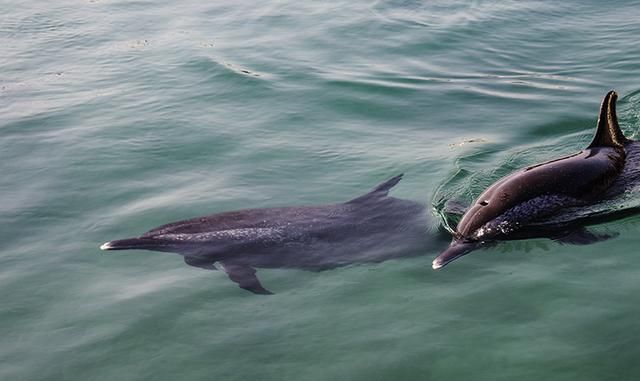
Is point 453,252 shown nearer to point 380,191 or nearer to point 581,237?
point 581,237

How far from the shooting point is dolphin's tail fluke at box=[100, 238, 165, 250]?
7.15 meters

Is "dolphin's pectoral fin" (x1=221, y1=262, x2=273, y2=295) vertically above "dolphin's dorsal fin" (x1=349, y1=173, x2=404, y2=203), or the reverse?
"dolphin's dorsal fin" (x1=349, y1=173, x2=404, y2=203)

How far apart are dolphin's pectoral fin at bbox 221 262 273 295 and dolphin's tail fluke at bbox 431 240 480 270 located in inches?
54.7

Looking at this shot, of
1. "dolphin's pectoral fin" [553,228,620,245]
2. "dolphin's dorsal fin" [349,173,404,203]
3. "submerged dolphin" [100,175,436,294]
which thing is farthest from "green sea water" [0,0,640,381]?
"dolphin's dorsal fin" [349,173,404,203]

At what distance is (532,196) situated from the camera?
22.9 ft

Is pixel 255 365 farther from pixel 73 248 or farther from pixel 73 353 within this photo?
pixel 73 248

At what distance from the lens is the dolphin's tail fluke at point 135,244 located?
7.15 meters

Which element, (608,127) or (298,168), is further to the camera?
(298,168)

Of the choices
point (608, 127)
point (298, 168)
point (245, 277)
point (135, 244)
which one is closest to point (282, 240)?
point (245, 277)

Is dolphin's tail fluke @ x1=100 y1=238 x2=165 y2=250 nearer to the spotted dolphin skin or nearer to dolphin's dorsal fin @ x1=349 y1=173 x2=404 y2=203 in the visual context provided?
dolphin's dorsal fin @ x1=349 y1=173 x2=404 y2=203

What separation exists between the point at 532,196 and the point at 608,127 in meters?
1.31

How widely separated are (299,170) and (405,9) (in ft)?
28.6

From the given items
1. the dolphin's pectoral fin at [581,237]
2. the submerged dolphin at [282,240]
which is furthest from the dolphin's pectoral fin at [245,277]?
the dolphin's pectoral fin at [581,237]

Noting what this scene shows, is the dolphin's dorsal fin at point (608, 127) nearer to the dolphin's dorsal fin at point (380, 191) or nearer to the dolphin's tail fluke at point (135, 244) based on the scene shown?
the dolphin's dorsal fin at point (380, 191)
